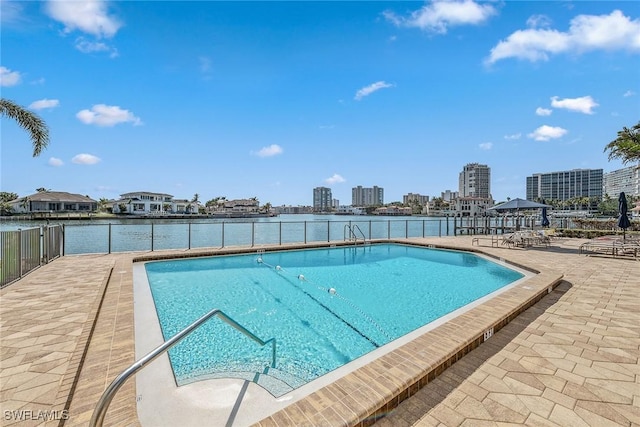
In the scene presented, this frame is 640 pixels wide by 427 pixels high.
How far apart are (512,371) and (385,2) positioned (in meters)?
10.9

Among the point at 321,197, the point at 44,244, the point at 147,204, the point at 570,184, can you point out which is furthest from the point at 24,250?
the point at 321,197

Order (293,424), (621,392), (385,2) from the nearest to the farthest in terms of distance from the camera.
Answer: (293,424)
(621,392)
(385,2)

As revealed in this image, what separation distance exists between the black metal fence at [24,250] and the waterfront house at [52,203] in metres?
62.8

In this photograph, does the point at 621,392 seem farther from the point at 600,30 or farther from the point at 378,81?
the point at 378,81

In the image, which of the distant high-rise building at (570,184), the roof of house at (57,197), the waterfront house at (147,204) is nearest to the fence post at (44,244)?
the roof of house at (57,197)

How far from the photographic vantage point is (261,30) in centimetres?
1034

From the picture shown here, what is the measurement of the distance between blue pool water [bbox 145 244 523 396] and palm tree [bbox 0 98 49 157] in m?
4.13

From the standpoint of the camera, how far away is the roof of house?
177ft

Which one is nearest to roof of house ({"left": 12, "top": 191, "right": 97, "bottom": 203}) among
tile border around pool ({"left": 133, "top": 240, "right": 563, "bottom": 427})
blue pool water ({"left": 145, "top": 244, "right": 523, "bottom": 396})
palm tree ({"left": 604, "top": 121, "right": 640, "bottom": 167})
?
blue pool water ({"left": 145, "top": 244, "right": 523, "bottom": 396})

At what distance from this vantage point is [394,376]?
236 centimetres

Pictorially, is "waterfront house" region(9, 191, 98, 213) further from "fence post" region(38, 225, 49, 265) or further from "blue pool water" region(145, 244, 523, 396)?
"blue pool water" region(145, 244, 523, 396)

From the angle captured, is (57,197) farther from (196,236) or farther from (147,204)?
(196,236)

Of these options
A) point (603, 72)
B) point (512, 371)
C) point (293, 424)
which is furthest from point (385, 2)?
point (293, 424)

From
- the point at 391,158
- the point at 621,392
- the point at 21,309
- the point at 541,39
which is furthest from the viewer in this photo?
the point at 391,158
